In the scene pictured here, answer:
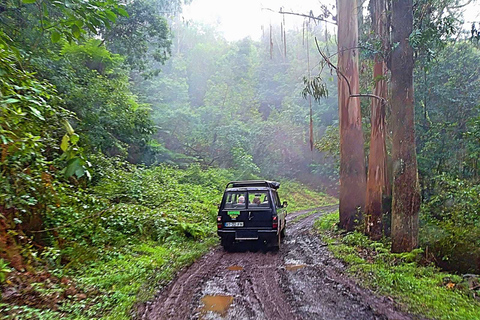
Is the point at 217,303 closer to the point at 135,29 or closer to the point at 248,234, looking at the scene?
the point at 248,234

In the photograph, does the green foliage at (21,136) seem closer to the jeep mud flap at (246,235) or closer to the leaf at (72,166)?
the leaf at (72,166)

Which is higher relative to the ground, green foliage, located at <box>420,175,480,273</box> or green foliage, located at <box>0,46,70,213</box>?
green foliage, located at <box>0,46,70,213</box>

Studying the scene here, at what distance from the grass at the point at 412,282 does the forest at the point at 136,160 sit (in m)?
0.28

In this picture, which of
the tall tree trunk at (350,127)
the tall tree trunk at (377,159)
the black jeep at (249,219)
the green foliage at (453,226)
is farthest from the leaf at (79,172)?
the tall tree trunk at (350,127)

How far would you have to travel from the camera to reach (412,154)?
806 centimetres

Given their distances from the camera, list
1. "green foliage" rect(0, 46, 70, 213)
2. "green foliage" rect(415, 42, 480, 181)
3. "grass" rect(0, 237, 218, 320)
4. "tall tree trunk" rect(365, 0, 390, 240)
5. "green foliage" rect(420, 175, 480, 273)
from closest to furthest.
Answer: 1. "green foliage" rect(0, 46, 70, 213)
2. "grass" rect(0, 237, 218, 320)
3. "green foliage" rect(420, 175, 480, 273)
4. "tall tree trunk" rect(365, 0, 390, 240)
5. "green foliage" rect(415, 42, 480, 181)

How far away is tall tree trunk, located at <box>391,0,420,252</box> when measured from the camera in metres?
8.03

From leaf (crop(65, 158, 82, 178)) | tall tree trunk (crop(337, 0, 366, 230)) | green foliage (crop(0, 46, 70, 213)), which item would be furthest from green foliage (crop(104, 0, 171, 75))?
leaf (crop(65, 158, 82, 178))

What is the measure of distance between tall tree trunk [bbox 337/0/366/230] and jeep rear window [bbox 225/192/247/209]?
4.78 metres

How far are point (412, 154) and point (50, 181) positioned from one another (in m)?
7.85

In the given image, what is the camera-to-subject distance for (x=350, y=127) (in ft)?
42.1

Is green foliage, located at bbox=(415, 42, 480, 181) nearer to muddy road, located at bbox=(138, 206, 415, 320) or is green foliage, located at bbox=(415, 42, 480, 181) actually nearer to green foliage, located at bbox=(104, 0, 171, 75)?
muddy road, located at bbox=(138, 206, 415, 320)

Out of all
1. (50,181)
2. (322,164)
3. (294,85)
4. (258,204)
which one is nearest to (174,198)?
(258,204)

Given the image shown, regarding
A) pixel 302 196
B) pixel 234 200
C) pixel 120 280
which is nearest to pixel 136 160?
pixel 234 200
